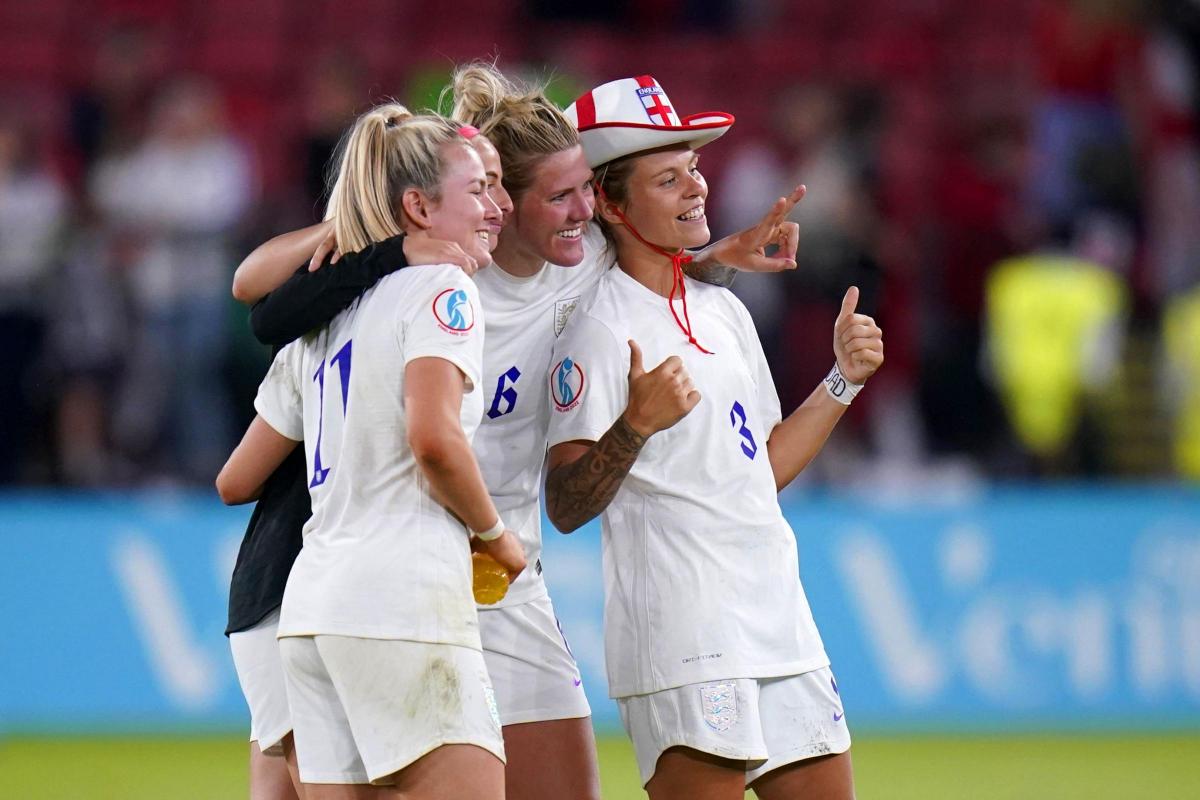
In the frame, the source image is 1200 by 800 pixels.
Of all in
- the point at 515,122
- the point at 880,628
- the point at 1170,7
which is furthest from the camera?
the point at 1170,7

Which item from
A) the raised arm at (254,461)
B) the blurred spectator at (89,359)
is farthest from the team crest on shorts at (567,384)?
the blurred spectator at (89,359)

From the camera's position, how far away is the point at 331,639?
12.8 feet

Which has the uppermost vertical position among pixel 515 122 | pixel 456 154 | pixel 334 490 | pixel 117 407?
pixel 117 407

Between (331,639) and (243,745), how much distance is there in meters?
6.26

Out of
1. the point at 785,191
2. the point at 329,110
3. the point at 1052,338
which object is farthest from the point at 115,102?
the point at 1052,338

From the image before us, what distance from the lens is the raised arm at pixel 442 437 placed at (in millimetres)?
3799

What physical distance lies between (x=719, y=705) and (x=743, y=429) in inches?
30.4

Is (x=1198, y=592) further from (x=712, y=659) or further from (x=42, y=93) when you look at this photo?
(x=42, y=93)

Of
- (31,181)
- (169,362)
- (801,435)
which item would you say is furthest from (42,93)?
(801,435)

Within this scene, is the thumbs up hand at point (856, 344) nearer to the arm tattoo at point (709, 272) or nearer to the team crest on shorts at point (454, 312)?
the arm tattoo at point (709, 272)

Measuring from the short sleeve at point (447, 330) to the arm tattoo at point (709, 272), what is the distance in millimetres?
1172

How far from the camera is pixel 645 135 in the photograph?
4.82m

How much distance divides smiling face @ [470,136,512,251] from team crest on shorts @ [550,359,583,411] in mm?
404

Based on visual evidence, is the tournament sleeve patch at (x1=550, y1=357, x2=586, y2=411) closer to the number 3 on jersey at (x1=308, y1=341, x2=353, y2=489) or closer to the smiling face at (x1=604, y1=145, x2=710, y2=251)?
the smiling face at (x1=604, y1=145, x2=710, y2=251)
